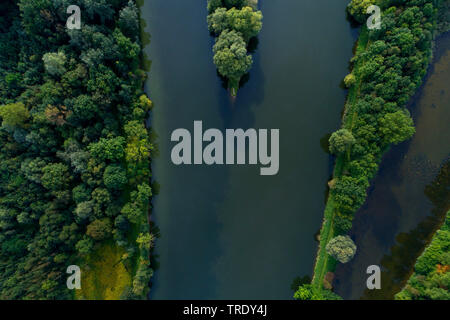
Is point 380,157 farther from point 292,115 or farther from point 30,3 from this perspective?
point 30,3

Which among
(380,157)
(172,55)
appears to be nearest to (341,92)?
(380,157)

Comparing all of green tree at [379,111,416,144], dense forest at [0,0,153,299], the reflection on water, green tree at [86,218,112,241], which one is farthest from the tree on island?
green tree at [86,218,112,241]

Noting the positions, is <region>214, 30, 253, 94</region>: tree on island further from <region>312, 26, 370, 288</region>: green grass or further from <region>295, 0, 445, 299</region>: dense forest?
<region>312, 26, 370, 288</region>: green grass

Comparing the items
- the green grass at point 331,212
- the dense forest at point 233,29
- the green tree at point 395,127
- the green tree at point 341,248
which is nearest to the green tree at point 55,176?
the dense forest at point 233,29

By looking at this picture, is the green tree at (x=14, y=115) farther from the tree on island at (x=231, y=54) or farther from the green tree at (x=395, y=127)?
the green tree at (x=395, y=127)

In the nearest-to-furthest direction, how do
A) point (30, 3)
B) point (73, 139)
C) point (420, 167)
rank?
point (30, 3) → point (73, 139) → point (420, 167)

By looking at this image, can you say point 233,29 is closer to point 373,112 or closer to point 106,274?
point 373,112
